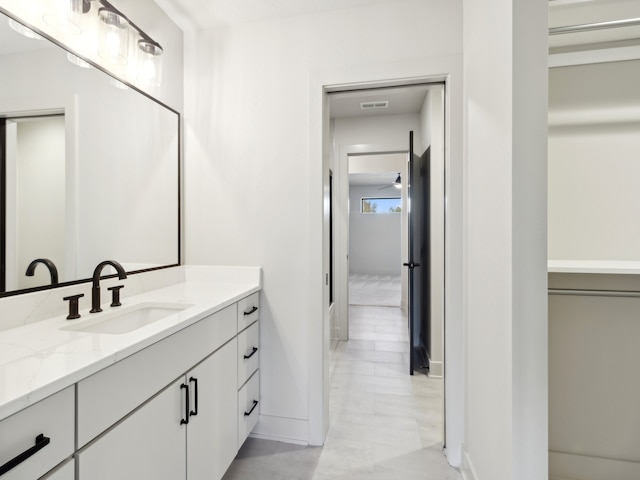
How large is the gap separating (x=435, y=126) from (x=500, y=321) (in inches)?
79.9

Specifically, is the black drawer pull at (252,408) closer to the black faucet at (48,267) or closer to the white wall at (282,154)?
the white wall at (282,154)

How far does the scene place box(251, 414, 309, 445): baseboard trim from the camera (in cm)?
189

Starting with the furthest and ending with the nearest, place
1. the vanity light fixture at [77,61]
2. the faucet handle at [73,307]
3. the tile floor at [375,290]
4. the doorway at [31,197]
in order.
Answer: the tile floor at [375,290] < the vanity light fixture at [77,61] < the faucet handle at [73,307] < the doorway at [31,197]

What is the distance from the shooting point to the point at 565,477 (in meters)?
1.47

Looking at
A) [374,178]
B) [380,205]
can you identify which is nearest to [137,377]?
[374,178]

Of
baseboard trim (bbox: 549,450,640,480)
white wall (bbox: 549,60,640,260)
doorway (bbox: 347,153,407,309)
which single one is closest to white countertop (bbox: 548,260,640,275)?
white wall (bbox: 549,60,640,260)

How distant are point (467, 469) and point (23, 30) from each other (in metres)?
2.73

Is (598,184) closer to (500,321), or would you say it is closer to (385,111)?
(500,321)

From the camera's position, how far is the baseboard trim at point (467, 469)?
1490mm

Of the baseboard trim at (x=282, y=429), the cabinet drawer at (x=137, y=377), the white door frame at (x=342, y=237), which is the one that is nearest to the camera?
the cabinet drawer at (x=137, y=377)

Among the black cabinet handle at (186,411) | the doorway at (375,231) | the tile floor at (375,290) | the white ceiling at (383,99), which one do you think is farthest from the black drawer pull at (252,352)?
the doorway at (375,231)

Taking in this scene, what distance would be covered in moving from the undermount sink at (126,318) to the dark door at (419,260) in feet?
6.09

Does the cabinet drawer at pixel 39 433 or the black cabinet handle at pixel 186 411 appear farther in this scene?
the black cabinet handle at pixel 186 411

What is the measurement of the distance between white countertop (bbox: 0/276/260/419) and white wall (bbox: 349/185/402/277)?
7643 millimetres
